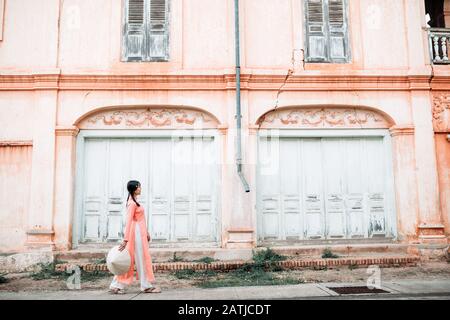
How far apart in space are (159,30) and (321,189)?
519cm

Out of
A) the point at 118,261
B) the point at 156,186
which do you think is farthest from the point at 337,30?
the point at 118,261

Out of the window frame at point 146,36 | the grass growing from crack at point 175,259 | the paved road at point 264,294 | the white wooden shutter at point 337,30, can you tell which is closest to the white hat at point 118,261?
the paved road at point 264,294

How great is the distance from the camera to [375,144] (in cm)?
969

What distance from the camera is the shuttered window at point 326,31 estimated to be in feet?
31.5

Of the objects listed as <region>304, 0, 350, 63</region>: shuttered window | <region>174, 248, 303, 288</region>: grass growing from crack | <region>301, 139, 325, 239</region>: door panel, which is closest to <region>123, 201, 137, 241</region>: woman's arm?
<region>174, 248, 303, 288</region>: grass growing from crack

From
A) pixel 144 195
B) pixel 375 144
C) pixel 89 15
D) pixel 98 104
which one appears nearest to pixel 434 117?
pixel 375 144

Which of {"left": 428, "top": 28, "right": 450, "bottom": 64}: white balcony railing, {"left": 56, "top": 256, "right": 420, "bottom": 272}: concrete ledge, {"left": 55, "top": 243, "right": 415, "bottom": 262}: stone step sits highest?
{"left": 428, "top": 28, "right": 450, "bottom": 64}: white balcony railing

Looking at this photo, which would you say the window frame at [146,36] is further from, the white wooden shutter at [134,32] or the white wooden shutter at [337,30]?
the white wooden shutter at [337,30]

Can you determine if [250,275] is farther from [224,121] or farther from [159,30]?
[159,30]

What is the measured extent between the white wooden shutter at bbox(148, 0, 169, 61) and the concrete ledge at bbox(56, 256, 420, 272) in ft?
14.9

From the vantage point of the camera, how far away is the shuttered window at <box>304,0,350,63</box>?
378 inches

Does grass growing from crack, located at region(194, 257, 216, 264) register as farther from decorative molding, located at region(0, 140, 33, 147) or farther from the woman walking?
decorative molding, located at region(0, 140, 33, 147)

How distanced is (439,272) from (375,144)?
3126 millimetres

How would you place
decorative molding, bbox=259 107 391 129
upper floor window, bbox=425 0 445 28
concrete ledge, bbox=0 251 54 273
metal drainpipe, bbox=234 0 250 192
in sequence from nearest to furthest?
concrete ledge, bbox=0 251 54 273, metal drainpipe, bbox=234 0 250 192, decorative molding, bbox=259 107 391 129, upper floor window, bbox=425 0 445 28
